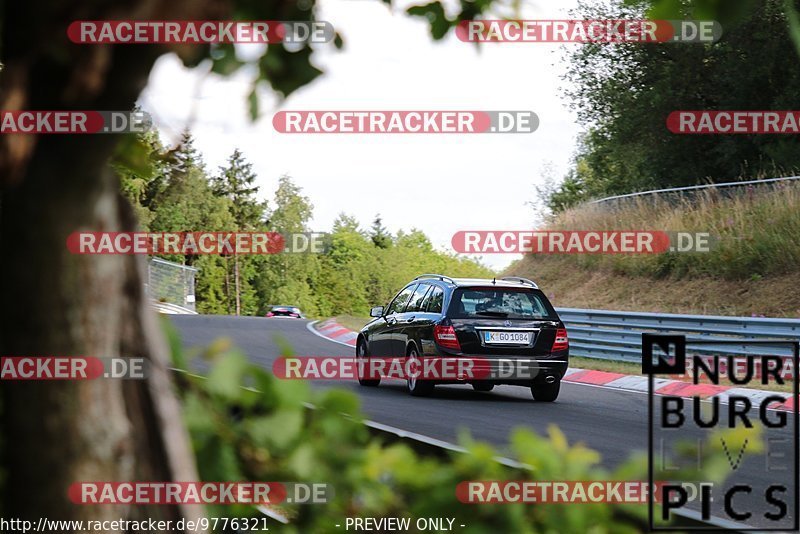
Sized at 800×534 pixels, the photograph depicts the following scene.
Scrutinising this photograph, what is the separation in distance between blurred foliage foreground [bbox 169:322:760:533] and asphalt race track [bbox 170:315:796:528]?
5.17m

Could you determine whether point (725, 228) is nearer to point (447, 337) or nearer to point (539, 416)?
point (447, 337)

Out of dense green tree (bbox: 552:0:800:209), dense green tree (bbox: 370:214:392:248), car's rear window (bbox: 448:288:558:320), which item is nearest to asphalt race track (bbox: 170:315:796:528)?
car's rear window (bbox: 448:288:558:320)

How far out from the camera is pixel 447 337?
1396 cm

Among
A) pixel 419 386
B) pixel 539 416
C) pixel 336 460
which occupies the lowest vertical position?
pixel 539 416

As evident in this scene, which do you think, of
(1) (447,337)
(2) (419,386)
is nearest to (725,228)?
(2) (419,386)

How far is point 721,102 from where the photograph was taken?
115ft

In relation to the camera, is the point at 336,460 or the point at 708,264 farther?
the point at 708,264

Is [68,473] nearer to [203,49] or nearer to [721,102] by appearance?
[203,49]

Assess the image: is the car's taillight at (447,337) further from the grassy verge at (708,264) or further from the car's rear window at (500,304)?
the grassy verge at (708,264)

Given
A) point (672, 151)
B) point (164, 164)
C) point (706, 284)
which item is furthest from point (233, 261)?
point (164, 164)

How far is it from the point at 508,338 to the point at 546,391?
39.7 inches

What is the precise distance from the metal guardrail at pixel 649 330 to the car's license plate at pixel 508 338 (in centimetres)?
397

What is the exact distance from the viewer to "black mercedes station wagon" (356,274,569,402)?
45.9ft

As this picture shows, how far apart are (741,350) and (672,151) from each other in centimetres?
1910
